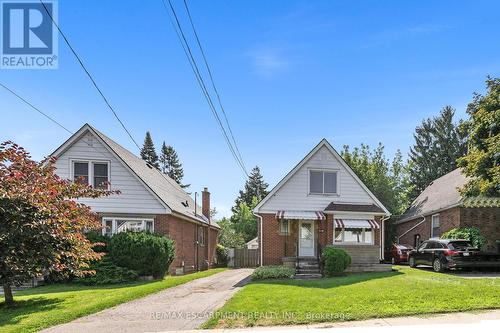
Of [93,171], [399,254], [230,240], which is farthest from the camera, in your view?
[230,240]

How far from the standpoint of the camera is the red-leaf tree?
1116cm

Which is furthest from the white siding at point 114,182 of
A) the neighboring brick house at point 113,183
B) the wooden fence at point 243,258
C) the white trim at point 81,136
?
the wooden fence at point 243,258

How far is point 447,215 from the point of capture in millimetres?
25734

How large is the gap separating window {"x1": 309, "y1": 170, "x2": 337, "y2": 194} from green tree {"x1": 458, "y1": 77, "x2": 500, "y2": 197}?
6.62 metres

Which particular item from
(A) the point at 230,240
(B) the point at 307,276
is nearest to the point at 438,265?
(B) the point at 307,276

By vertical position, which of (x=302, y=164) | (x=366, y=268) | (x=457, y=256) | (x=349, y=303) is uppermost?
(x=302, y=164)

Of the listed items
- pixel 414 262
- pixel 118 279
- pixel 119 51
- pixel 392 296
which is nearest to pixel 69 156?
pixel 118 279

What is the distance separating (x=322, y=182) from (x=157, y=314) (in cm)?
1555

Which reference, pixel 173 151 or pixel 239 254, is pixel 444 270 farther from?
pixel 173 151

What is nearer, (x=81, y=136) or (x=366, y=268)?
(x=366, y=268)

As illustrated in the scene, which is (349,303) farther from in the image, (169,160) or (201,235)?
(169,160)

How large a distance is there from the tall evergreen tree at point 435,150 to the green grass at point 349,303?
45339 millimetres

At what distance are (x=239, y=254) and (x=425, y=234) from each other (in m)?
12.8

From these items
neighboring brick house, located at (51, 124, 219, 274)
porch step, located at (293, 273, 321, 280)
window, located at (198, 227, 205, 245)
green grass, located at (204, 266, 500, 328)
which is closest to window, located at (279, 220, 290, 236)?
porch step, located at (293, 273, 321, 280)
